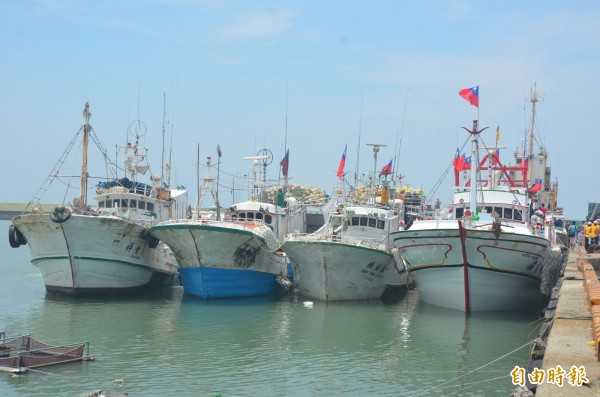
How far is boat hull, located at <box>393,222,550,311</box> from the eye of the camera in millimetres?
23281

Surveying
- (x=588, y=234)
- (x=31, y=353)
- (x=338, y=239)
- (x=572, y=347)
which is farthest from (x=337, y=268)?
(x=572, y=347)

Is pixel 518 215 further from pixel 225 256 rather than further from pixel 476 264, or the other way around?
pixel 225 256

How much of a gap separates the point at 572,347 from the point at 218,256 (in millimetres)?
17514

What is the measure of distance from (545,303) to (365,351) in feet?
36.0

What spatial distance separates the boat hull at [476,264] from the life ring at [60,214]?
38.4ft

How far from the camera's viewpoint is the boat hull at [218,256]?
2708 centimetres

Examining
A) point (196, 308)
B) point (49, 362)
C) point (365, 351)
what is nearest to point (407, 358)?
point (365, 351)

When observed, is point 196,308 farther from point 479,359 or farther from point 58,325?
point 479,359

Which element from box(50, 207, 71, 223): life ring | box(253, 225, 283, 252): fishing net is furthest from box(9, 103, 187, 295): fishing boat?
box(253, 225, 283, 252): fishing net

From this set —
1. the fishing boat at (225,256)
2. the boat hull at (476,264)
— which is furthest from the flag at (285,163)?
the boat hull at (476,264)

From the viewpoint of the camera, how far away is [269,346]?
64.9ft

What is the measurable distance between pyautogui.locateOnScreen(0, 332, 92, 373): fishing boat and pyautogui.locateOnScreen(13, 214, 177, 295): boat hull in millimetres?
9771

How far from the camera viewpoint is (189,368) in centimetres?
1712

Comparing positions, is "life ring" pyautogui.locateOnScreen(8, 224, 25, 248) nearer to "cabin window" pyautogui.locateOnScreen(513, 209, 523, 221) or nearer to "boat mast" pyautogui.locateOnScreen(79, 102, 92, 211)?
"boat mast" pyautogui.locateOnScreen(79, 102, 92, 211)
